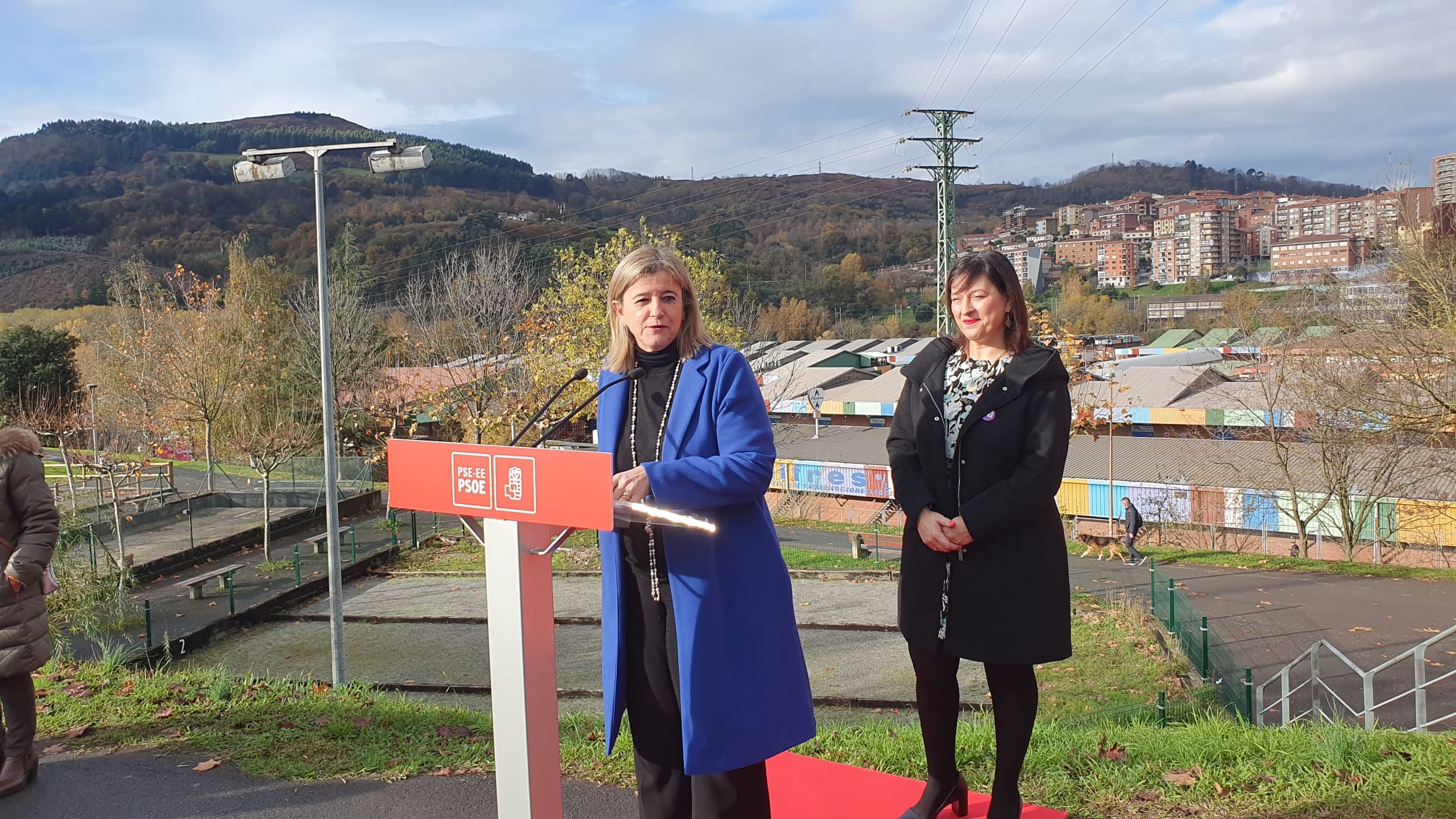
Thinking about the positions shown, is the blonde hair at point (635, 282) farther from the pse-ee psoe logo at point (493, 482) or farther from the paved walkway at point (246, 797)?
the paved walkway at point (246, 797)

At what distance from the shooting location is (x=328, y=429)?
38.8 ft

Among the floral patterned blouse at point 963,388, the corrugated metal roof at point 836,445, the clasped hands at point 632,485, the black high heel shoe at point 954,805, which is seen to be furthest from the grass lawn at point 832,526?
the clasped hands at point 632,485

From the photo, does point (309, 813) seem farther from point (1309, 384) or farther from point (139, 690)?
point (1309, 384)

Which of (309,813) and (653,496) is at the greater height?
(653,496)

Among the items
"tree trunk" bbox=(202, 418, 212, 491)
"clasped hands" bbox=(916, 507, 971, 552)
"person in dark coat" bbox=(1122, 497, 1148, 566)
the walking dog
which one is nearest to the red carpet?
"clasped hands" bbox=(916, 507, 971, 552)

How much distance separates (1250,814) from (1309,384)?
813 inches

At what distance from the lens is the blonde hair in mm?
2426

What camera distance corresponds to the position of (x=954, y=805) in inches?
119

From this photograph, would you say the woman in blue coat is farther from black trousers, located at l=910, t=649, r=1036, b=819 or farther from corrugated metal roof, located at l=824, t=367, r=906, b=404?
corrugated metal roof, located at l=824, t=367, r=906, b=404

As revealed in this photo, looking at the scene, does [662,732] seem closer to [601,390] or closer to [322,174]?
[601,390]

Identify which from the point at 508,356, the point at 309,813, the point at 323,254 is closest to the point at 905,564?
the point at 309,813

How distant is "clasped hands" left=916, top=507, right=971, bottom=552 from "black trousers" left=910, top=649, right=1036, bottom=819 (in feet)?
1.13

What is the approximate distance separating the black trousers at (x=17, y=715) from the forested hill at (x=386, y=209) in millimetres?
63809

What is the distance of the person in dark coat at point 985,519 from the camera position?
2.70 m
